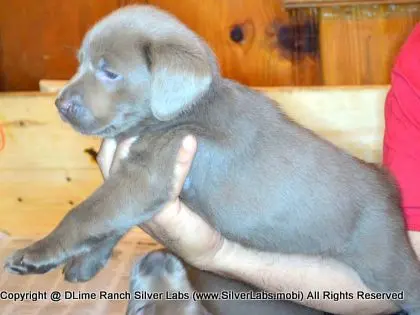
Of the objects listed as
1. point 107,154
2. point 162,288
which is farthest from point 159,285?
point 107,154

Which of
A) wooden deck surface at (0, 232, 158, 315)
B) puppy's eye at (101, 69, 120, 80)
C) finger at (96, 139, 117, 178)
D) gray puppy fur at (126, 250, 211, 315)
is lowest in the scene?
wooden deck surface at (0, 232, 158, 315)

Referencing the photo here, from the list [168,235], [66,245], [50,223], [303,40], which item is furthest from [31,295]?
[303,40]

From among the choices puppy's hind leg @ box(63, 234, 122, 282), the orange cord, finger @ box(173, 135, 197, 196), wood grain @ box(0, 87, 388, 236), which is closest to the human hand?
finger @ box(173, 135, 197, 196)

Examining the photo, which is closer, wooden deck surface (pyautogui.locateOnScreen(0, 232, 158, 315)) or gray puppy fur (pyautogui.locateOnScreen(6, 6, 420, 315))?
gray puppy fur (pyautogui.locateOnScreen(6, 6, 420, 315))

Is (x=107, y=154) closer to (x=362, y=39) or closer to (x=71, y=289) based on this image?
(x=71, y=289)

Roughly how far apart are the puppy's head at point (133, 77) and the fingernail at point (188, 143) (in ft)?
0.17

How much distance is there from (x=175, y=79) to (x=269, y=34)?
1290 millimetres

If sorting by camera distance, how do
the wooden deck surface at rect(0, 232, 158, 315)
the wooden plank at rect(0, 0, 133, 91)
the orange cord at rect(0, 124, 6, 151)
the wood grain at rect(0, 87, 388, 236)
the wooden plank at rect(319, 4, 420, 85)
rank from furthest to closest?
the wooden plank at rect(0, 0, 133, 91) → the wooden plank at rect(319, 4, 420, 85) → the orange cord at rect(0, 124, 6, 151) → the wood grain at rect(0, 87, 388, 236) → the wooden deck surface at rect(0, 232, 158, 315)

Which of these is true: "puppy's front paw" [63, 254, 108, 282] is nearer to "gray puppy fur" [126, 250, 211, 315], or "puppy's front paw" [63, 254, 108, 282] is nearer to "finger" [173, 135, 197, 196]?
"gray puppy fur" [126, 250, 211, 315]

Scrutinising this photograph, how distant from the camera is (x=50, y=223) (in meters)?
2.38

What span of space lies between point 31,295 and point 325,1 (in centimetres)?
122

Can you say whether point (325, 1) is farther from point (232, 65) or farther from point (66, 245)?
point (66, 245)

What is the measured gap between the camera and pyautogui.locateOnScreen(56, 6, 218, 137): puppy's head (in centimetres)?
128

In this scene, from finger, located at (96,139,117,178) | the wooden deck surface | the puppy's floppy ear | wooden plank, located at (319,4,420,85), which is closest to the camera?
the puppy's floppy ear
